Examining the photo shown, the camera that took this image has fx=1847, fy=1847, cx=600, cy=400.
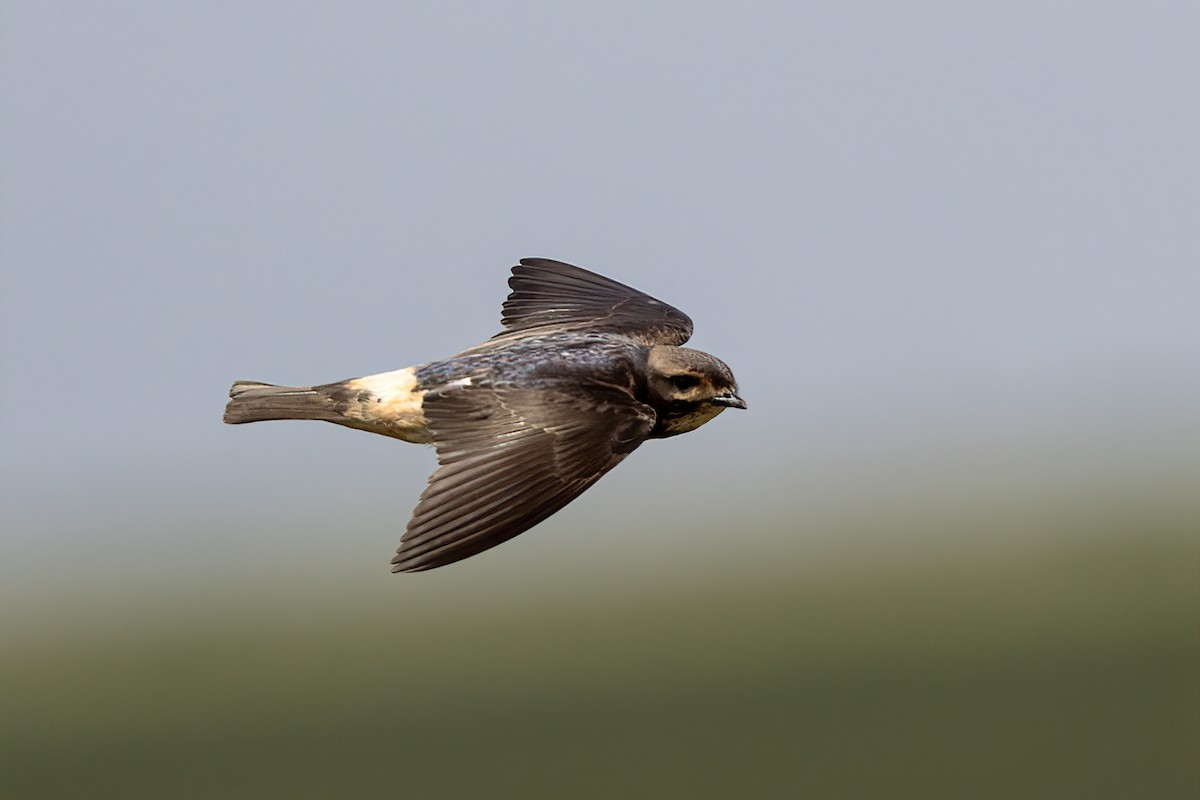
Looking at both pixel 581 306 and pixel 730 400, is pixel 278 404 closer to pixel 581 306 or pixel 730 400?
pixel 581 306

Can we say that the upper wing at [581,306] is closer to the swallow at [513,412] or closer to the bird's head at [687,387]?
the swallow at [513,412]

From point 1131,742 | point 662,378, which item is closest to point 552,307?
point 662,378

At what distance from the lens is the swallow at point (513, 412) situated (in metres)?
7.30

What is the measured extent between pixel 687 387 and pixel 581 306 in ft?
5.34

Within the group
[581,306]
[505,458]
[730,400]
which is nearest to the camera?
[505,458]

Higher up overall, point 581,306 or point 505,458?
point 581,306

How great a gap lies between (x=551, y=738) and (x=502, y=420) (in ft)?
132

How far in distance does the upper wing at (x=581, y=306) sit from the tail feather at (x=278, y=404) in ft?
3.87

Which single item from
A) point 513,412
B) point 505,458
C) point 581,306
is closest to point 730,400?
point 513,412

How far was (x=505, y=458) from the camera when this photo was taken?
24.8 feet

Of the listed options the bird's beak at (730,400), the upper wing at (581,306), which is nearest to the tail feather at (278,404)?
the upper wing at (581,306)

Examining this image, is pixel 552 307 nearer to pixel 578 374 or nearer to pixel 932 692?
pixel 578 374

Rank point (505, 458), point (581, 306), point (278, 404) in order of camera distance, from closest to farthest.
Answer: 1. point (505, 458)
2. point (278, 404)
3. point (581, 306)

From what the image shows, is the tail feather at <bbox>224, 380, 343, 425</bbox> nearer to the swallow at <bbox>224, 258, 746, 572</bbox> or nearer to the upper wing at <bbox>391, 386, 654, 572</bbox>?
the swallow at <bbox>224, 258, 746, 572</bbox>
